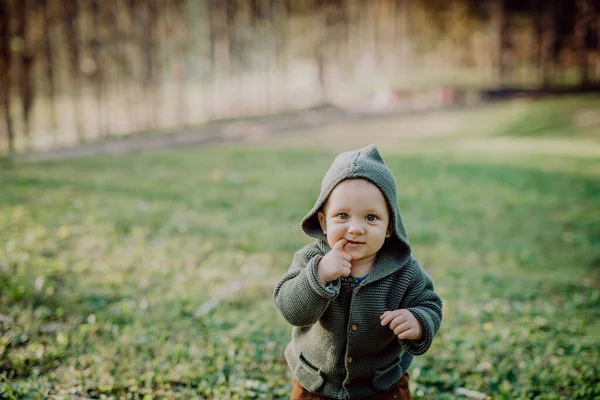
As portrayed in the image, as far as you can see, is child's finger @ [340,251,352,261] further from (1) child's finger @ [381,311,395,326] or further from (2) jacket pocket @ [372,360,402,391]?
(2) jacket pocket @ [372,360,402,391]

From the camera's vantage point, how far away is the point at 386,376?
2600 mm

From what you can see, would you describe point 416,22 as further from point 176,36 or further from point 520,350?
point 520,350

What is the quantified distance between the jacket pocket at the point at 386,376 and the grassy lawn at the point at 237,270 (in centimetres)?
87

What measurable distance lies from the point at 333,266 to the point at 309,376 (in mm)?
593

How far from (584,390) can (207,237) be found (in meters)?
3.57

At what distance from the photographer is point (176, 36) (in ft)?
37.6

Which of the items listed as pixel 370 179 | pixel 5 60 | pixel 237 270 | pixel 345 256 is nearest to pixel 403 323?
pixel 345 256

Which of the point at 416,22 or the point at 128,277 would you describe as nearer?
the point at 128,277

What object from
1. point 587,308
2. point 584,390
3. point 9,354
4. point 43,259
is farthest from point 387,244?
point 43,259

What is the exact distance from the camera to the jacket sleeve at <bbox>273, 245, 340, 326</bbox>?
2.30 metres

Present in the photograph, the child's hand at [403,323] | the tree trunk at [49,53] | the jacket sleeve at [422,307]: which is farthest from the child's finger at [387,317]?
the tree trunk at [49,53]

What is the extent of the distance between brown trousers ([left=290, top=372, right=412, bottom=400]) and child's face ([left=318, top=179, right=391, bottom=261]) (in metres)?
0.64

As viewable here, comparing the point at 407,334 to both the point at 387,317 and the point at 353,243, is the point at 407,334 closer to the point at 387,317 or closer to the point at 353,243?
the point at 387,317

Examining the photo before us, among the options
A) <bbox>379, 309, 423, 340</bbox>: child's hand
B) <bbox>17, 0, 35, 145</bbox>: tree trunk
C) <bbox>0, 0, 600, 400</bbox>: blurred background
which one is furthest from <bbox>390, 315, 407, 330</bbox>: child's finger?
<bbox>17, 0, 35, 145</bbox>: tree trunk
